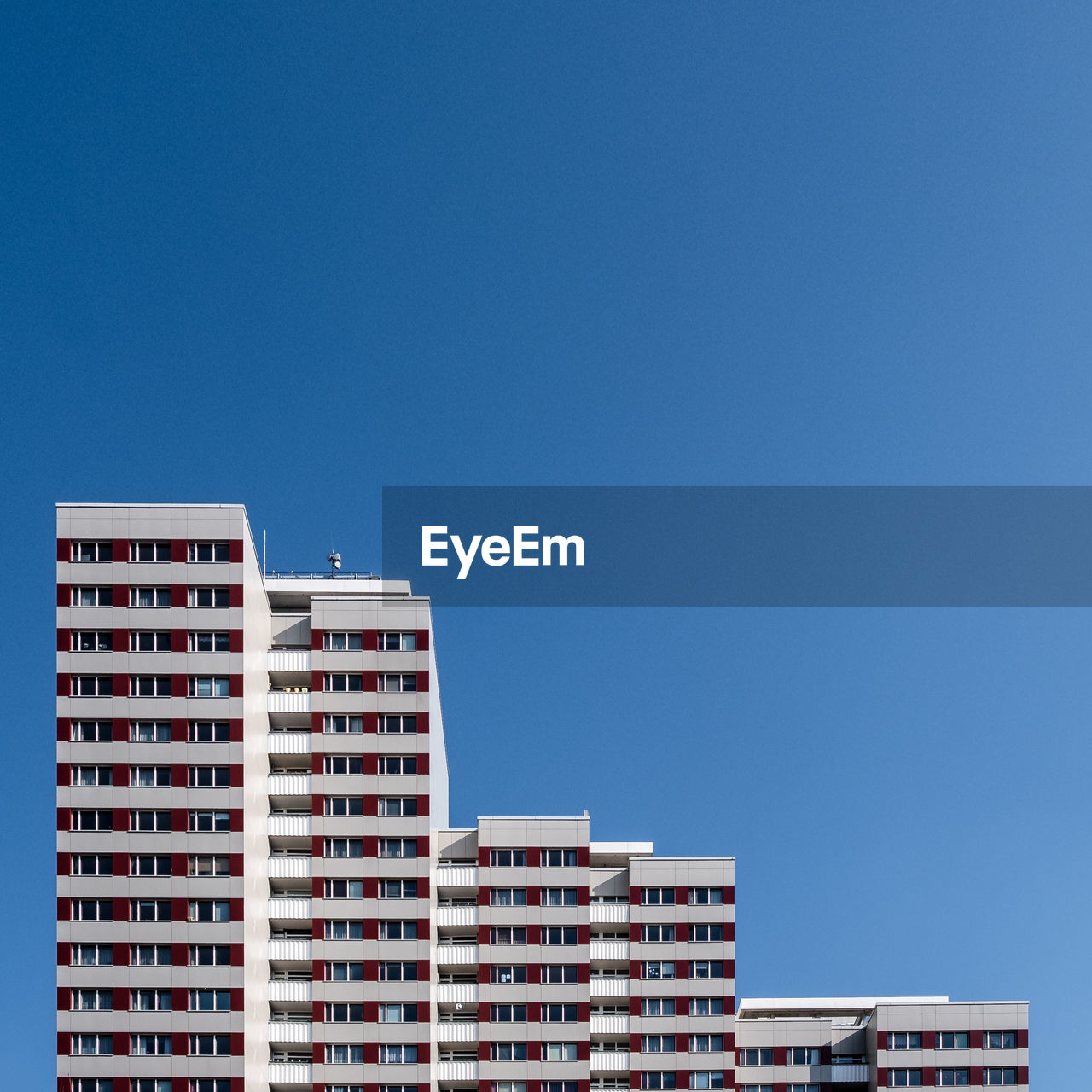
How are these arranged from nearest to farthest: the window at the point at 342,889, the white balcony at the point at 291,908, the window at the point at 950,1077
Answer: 1. the white balcony at the point at 291,908
2. the window at the point at 342,889
3. the window at the point at 950,1077

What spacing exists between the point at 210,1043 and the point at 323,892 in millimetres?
12224

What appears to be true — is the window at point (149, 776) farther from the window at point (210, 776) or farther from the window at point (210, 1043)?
the window at point (210, 1043)

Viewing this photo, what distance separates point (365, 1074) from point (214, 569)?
108ft

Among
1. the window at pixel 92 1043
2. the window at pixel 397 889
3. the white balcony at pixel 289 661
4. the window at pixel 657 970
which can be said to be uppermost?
the white balcony at pixel 289 661

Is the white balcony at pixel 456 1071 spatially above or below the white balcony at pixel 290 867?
below

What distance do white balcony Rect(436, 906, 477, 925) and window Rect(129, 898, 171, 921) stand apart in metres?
19.5

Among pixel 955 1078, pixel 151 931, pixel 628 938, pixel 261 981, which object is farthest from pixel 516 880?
pixel 955 1078

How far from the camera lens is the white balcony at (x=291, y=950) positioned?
321 ft

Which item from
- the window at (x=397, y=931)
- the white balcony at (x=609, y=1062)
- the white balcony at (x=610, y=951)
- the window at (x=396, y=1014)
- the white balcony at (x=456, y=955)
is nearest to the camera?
the window at (x=396, y=1014)

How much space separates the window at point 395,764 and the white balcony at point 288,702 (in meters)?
5.83

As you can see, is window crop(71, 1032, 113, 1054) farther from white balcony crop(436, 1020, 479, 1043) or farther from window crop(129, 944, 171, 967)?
white balcony crop(436, 1020, 479, 1043)

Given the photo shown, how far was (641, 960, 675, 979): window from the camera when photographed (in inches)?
4235

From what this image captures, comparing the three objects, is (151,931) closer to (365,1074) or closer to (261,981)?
(261,981)

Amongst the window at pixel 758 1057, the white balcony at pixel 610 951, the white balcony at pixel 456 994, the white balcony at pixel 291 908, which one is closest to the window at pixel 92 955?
the white balcony at pixel 291 908
